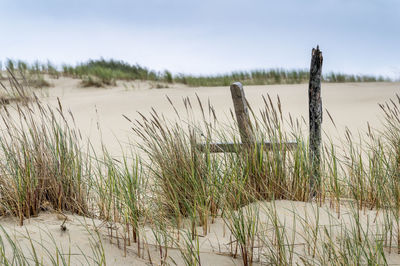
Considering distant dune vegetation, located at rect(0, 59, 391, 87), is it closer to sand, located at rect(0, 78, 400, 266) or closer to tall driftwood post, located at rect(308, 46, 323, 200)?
sand, located at rect(0, 78, 400, 266)

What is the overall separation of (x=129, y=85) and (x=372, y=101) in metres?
8.14

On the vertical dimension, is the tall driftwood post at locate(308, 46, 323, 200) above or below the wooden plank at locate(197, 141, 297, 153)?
above

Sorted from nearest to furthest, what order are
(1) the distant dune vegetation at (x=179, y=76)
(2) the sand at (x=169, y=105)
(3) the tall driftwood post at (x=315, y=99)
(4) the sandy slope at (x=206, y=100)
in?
(2) the sand at (x=169, y=105)
(3) the tall driftwood post at (x=315, y=99)
(4) the sandy slope at (x=206, y=100)
(1) the distant dune vegetation at (x=179, y=76)

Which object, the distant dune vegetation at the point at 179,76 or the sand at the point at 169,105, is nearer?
the sand at the point at 169,105

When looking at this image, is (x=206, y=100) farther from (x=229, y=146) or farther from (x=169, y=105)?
(x=229, y=146)

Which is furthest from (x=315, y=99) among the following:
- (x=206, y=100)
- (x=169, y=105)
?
(x=206, y=100)

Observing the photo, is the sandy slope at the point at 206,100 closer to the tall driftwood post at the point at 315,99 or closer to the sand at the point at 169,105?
the sand at the point at 169,105

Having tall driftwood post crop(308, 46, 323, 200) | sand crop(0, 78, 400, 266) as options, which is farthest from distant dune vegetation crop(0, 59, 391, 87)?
tall driftwood post crop(308, 46, 323, 200)

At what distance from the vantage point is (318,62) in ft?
11.1

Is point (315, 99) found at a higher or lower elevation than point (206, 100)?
higher

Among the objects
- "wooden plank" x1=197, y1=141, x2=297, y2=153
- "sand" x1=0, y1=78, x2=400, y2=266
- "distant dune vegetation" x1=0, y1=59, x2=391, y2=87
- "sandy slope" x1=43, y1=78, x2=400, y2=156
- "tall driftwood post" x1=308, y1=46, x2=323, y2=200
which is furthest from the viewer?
"distant dune vegetation" x1=0, y1=59, x2=391, y2=87

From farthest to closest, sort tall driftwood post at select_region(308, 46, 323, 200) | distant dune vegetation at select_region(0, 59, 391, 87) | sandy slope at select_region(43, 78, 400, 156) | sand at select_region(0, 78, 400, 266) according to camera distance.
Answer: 1. distant dune vegetation at select_region(0, 59, 391, 87)
2. sandy slope at select_region(43, 78, 400, 156)
3. tall driftwood post at select_region(308, 46, 323, 200)
4. sand at select_region(0, 78, 400, 266)

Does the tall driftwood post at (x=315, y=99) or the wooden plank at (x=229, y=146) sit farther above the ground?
the tall driftwood post at (x=315, y=99)

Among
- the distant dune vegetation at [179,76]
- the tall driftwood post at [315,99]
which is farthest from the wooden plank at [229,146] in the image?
the distant dune vegetation at [179,76]
